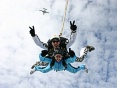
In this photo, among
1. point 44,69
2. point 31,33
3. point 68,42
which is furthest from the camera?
point 44,69

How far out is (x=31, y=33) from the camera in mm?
11172

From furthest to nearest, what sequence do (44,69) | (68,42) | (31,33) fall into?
(44,69)
(68,42)
(31,33)

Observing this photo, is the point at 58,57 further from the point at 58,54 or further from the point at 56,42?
the point at 56,42

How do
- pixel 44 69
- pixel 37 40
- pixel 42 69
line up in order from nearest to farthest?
1. pixel 37 40
2. pixel 44 69
3. pixel 42 69

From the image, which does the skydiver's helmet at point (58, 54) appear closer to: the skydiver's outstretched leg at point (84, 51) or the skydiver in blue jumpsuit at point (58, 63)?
the skydiver in blue jumpsuit at point (58, 63)

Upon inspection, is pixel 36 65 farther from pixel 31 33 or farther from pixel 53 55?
pixel 31 33

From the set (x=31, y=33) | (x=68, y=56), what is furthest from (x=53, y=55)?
(x=31, y=33)

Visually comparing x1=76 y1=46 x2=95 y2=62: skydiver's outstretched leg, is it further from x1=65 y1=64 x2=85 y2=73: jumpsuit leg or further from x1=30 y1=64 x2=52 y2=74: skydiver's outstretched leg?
x1=30 y1=64 x2=52 y2=74: skydiver's outstretched leg

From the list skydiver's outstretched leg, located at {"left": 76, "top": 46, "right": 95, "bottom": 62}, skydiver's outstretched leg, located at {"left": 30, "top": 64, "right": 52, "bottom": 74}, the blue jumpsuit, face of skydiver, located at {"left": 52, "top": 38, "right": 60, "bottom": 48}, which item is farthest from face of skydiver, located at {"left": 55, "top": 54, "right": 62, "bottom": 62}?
skydiver's outstretched leg, located at {"left": 76, "top": 46, "right": 95, "bottom": 62}

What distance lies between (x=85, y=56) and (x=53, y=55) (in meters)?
1.92

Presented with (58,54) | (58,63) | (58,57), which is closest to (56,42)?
(58,54)

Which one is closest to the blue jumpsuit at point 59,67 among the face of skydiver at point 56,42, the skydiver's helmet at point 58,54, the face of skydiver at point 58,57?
the face of skydiver at point 58,57

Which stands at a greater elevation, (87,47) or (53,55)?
(87,47)

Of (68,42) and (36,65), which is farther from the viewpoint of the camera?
(36,65)
